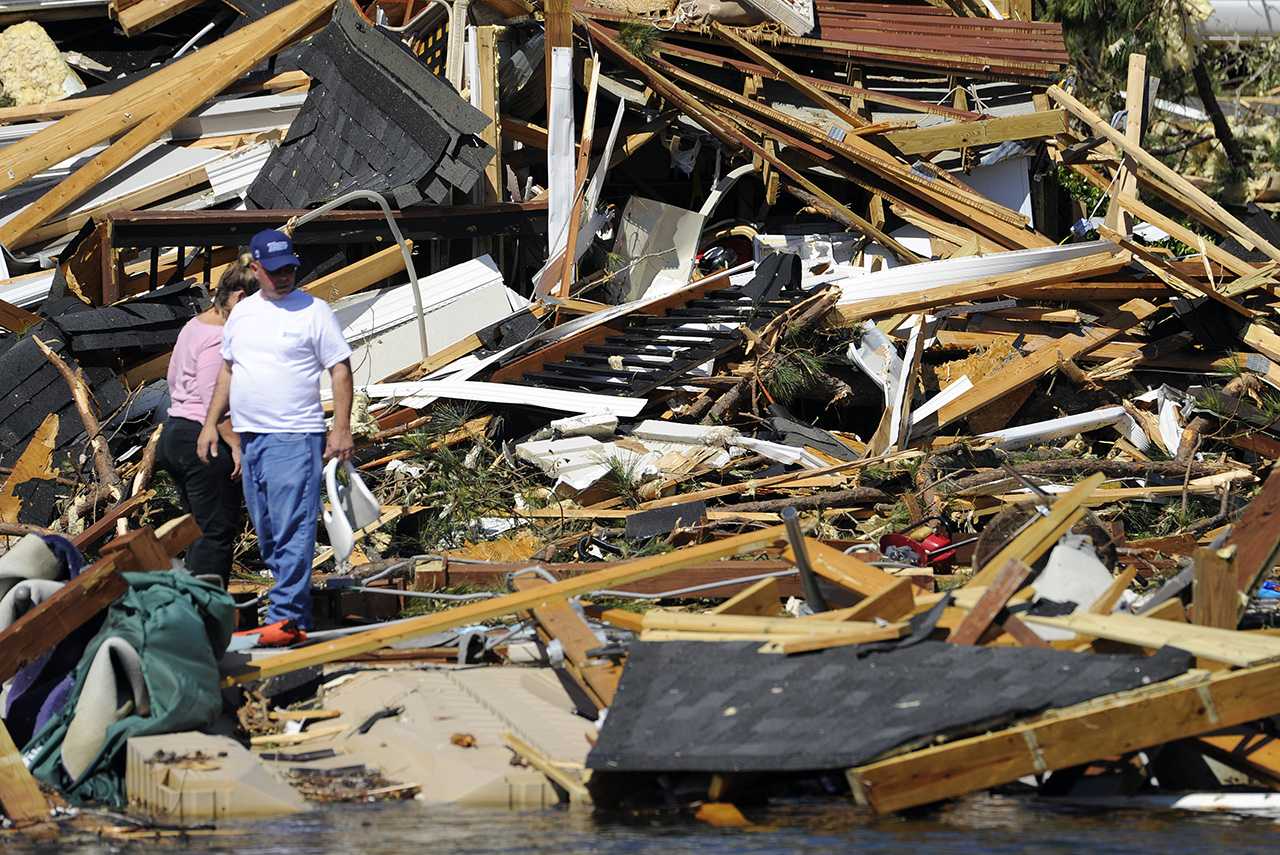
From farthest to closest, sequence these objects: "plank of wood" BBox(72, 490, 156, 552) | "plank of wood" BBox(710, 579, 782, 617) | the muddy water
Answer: "plank of wood" BBox(72, 490, 156, 552)
"plank of wood" BBox(710, 579, 782, 617)
the muddy water

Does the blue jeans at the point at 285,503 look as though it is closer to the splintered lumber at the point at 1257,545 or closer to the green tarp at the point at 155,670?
the green tarp at the point at 155,670

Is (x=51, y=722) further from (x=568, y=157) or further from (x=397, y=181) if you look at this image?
(x=568, y=157)

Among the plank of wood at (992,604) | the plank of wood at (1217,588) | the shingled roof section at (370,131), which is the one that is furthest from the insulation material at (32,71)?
the plank of wood at (1217,588)

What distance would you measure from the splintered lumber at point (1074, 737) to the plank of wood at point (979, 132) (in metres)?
7.54

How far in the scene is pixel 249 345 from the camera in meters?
6.07

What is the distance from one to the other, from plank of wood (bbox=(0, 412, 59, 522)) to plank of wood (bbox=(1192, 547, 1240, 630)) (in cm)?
620

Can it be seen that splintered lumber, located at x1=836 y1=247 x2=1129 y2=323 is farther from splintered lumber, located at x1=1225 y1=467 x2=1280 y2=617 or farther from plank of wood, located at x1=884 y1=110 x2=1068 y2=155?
splintered lumber, located at x1=1225 y1=467 x2=1280 y2=617

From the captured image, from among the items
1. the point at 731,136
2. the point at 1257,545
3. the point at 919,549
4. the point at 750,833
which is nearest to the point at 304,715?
the point at 750,833

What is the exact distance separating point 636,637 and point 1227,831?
217 cm

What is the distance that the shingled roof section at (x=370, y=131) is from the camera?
1006 cm

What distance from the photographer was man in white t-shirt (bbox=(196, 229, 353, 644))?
238 inches

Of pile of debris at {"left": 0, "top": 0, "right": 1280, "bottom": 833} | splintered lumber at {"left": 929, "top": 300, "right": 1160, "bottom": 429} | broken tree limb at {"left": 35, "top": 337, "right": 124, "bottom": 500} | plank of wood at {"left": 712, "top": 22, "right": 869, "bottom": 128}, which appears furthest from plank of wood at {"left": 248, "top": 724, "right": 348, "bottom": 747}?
plank of wood at {"left": 712, "top": 22, "right": 869, "bottom": 128}

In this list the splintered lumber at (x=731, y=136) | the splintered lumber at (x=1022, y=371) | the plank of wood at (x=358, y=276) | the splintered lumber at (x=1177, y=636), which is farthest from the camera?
the splintered lumber at (x=731, y=136)

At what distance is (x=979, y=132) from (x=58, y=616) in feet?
27.0
